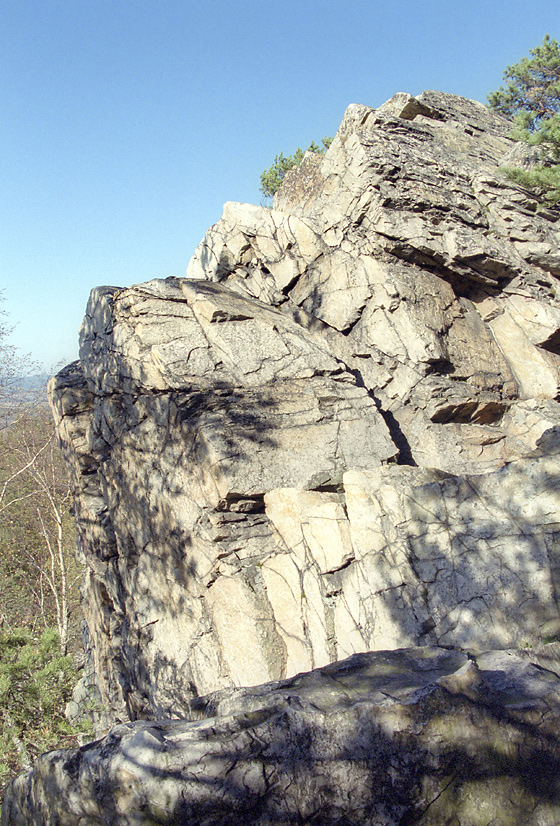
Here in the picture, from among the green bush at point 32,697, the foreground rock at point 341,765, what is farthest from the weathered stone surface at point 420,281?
the green bush at point 32,697

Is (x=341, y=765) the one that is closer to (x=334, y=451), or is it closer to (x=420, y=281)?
(x=334, y=451)

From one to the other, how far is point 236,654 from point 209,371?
3.41 meters

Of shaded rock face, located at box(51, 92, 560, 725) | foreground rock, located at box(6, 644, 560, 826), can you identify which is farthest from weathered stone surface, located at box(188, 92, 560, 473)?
foreground rock, located at box(6, 644, 560, 826)

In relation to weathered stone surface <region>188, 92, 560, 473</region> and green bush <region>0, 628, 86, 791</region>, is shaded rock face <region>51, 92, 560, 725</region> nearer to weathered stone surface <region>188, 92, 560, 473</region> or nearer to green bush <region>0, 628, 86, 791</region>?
weathered stone surface <region>188, 92, 560, 473</region>

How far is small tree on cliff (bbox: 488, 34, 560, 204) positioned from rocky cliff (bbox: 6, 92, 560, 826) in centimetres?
48

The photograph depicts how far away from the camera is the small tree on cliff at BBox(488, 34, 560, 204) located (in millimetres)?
11207

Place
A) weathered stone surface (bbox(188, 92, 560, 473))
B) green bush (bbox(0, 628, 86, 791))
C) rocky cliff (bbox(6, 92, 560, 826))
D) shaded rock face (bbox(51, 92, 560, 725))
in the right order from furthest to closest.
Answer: weathered stone surface (bbox(188, 92, 560, 473))
green bush (bbox(0, 628, 86, 791))
shaded rock face (bbox(51, 92, 560, 725))
rocky cliff (bbox(6, 92, 560, 826))

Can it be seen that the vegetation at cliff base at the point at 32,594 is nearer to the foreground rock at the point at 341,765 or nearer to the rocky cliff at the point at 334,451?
the rocky cliff at the point at 334,451

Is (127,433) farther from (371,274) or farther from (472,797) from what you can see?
(472,797)

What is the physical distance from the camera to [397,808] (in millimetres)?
2391

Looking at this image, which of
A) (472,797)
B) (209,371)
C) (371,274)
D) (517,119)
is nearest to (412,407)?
(371,274)

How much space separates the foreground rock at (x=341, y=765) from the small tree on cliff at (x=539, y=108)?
11022 millimetres

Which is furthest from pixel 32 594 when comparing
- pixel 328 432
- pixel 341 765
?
pixel 341 765

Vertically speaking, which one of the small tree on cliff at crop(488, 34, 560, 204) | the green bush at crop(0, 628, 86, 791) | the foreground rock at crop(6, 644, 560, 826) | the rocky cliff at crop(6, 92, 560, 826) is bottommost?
the green bush at crop(0, 628, 86, 791)
